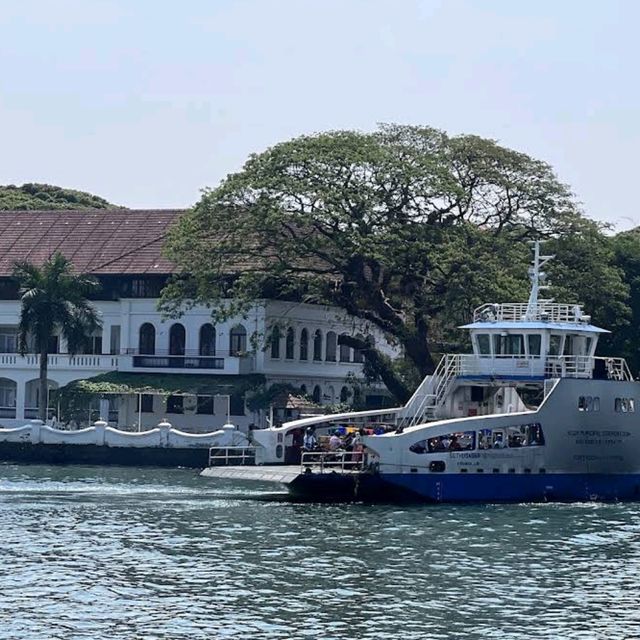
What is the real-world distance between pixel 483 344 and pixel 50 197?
9409 centimetres

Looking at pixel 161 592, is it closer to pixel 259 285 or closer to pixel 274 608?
pixel 274 608

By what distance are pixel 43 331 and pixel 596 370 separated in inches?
1228

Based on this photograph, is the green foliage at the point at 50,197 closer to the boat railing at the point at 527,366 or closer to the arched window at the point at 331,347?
the arched window at the point at 331,347

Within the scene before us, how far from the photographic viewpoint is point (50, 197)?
5856 inches

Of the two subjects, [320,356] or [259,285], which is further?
[320,356]

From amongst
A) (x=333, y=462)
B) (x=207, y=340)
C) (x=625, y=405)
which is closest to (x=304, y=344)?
(x=207, y=340)

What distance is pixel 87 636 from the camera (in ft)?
102

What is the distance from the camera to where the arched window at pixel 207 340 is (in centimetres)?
8762

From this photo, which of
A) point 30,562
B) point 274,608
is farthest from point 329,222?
point 274,608

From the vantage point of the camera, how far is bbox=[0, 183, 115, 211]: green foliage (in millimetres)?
144250

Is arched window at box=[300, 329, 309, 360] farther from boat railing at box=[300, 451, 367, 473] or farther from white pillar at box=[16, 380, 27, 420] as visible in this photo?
boat railing at box=[300, 451, 367, 473]

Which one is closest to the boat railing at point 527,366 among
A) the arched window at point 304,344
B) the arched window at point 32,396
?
the arched window at point 304,344

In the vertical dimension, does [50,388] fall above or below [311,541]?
above

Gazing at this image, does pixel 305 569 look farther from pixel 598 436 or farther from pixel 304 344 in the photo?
pixel 304 344
